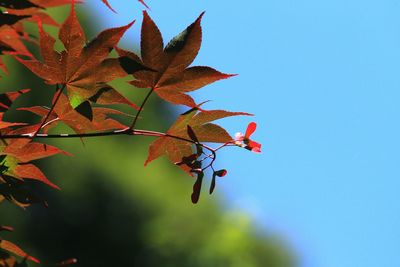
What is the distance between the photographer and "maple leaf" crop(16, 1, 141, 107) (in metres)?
0.68

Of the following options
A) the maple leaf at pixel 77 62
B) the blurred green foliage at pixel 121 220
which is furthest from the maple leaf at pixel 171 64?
the blurred green foliage at pixel 121 220

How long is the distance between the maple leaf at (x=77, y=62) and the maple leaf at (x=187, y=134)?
0.42ft

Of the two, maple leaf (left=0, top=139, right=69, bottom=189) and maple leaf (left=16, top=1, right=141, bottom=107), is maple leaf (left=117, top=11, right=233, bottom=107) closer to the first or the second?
maple leaf (left=16, top=1, right=141, bottom=107)

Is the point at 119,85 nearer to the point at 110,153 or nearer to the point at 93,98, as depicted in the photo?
the point at 110,153

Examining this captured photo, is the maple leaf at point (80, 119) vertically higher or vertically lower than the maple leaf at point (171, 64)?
lower

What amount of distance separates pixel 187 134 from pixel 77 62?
181 mm

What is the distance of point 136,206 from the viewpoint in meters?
10.3

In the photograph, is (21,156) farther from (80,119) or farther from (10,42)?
(10,42)

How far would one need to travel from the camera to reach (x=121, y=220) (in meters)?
10.0

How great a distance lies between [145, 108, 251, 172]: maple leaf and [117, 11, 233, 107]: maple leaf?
3cm

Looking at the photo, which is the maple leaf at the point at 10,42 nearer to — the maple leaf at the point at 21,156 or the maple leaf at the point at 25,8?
the maple leaf at the point at 25,8

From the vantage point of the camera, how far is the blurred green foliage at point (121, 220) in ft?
31.8

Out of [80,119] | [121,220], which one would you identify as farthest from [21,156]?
[121,220]

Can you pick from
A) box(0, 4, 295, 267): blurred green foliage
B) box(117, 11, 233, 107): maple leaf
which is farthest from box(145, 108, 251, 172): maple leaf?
box(0, 4, 295, 267): blurred green foliage
